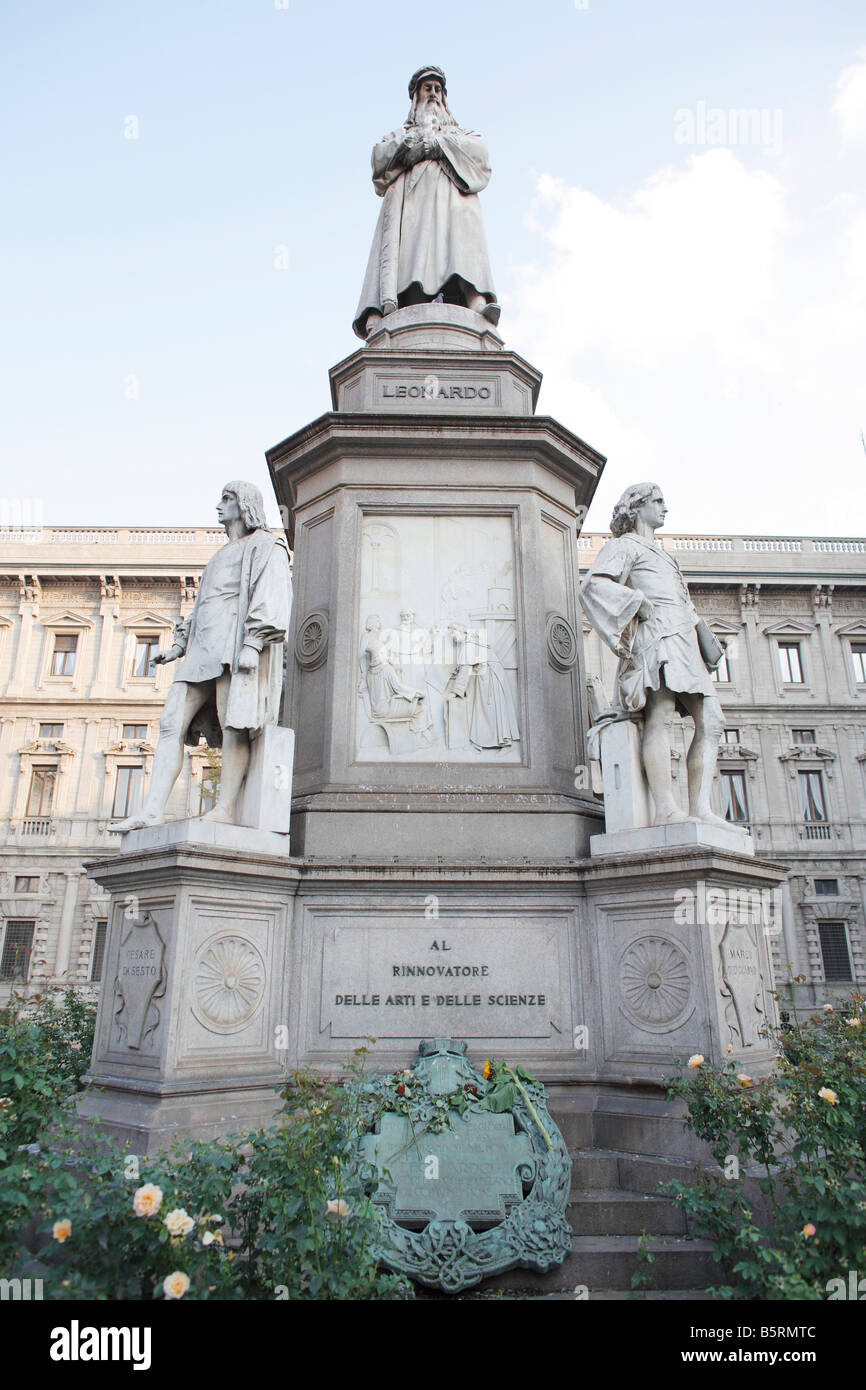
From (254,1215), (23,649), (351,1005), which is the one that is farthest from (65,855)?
(254,1215)

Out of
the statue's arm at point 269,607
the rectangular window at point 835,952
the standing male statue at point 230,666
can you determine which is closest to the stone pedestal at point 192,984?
the standing male statue at point 230,666

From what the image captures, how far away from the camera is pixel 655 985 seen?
5.98 m

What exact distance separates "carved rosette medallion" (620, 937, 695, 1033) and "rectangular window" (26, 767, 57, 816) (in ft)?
120

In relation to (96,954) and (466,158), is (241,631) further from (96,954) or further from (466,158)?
(96,954)

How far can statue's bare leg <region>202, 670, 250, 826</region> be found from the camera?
6.67 m

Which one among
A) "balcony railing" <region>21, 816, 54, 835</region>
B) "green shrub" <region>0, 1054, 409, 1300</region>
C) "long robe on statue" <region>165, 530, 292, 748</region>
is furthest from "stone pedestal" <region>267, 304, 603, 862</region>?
"balcony railing" <region>21, 816, 54, 835</region>

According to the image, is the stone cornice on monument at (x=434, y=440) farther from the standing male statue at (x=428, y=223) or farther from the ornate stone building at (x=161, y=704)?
the ornate stone building at (x=161, y=704)

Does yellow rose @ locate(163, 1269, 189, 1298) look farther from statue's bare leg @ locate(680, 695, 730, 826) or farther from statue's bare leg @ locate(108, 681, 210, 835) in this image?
statue's bare leg @ locate(680, 695, 730, 826)

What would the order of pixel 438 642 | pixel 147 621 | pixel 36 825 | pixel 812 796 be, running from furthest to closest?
pixel 147 621 → pixel 812 796 → pixel 36 825 → pixel 438 642

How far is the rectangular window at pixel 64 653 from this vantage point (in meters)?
40.7

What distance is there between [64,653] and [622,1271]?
40.4 metres

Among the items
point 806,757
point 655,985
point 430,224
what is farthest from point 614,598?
point 806,757

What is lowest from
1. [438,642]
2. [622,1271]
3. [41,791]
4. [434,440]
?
[622,1271]
